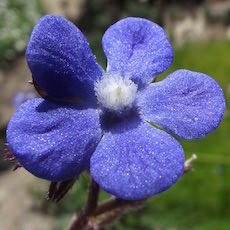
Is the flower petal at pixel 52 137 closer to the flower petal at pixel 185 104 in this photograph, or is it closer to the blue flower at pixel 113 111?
the blue flower at pixel 113 111

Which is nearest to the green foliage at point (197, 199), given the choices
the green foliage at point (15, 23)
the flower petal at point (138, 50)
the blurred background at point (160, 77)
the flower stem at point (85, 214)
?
the blurred background at point (160, 77)

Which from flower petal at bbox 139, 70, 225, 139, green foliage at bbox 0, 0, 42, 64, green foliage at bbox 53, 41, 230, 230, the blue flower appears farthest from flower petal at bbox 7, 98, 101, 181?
green foliage at bbox 0, 0, 42, 64

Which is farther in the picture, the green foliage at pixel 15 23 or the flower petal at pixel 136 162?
the green foliage at pixel 15 23

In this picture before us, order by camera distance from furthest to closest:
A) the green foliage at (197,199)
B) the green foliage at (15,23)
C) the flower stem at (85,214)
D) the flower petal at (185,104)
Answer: the green foliage at (15,23), the green foliage at (197,199), the flower stem at (85,214), the flower petal at (185,104)

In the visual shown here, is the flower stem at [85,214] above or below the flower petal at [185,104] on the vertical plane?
below

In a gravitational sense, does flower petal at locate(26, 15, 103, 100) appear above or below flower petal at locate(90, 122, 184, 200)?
above

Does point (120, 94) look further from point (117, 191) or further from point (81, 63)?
point (117, 191)

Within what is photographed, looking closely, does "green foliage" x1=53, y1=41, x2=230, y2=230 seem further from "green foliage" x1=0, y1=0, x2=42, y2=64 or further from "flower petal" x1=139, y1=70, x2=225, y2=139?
"green foliage" x1=0, y1=0, x2=42, y2=64

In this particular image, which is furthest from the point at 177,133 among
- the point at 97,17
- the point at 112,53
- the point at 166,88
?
the point at 97,17
